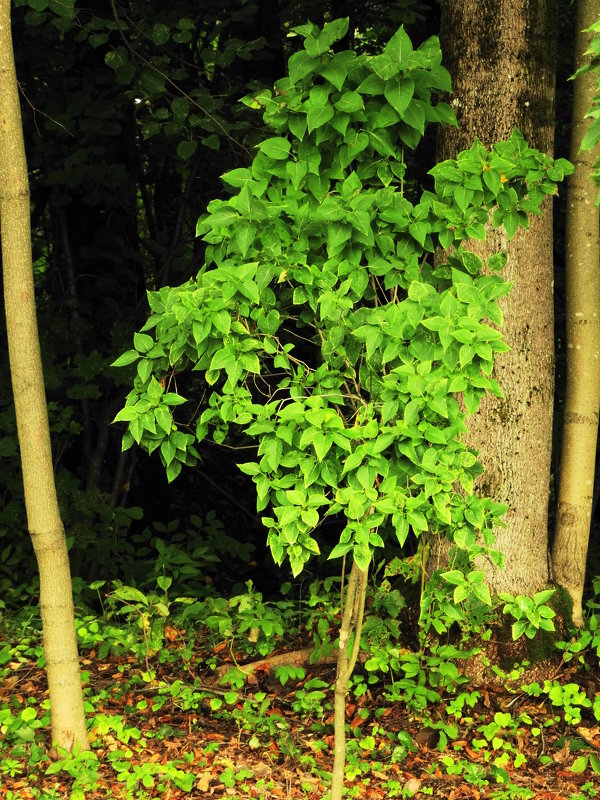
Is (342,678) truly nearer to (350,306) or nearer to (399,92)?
(350,306)

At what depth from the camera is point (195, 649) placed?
5.34 metres

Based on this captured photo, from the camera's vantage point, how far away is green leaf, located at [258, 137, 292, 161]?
10.4ft

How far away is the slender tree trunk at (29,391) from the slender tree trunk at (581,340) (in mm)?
2664

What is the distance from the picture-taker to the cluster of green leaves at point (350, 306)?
9.30ft

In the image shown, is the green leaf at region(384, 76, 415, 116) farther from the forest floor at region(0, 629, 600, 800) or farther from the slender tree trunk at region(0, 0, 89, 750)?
the forest floor at region(0, 629, 600, 800)

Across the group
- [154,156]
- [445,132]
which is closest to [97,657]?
[445,132]

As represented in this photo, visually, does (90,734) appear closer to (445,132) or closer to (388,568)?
(388,568)

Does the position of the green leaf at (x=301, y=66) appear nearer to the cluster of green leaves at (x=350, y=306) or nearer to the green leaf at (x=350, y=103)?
the cluster of green leaves at (x=350, y=306)

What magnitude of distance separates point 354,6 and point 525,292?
3.70 meters

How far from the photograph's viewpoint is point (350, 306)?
3010 millimetres

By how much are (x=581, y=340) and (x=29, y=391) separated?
9.78 ft

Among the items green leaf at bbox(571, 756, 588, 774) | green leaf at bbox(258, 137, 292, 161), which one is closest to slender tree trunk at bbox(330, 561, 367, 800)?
green leaf at bbox(571, 756, 588, 774)

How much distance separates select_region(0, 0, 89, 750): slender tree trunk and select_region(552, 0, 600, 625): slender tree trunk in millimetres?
2664

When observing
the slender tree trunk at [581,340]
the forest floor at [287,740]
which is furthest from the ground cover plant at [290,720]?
the slender tree trunk at [581,340]
